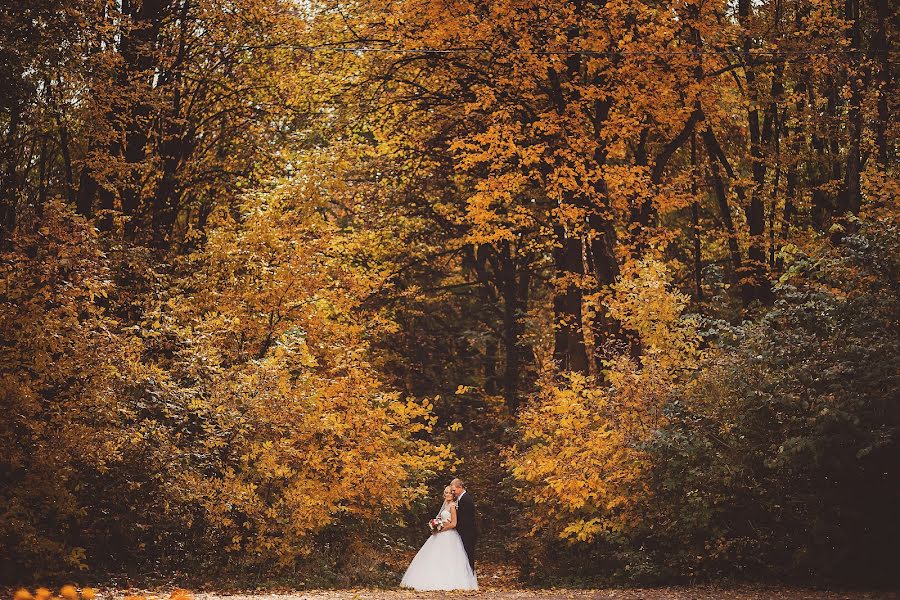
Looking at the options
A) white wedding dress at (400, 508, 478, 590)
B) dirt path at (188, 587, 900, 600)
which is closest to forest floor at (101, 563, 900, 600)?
dirt path at (188, 587, 900, 600)

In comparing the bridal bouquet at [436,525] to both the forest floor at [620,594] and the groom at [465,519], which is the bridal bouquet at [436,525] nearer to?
the groom at [465,519]

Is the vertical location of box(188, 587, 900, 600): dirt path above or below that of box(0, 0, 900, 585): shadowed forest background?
below

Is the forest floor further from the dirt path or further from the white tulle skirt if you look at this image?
the white tulle skirt

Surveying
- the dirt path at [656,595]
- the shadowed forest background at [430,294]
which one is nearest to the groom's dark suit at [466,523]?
the shadowed forest background at [430,294]

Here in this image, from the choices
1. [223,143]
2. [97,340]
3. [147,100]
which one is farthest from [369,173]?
[97,340]

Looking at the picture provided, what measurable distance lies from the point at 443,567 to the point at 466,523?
2.45ft

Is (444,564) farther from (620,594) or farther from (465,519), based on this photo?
(620,594)

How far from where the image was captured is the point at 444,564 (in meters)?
14.7

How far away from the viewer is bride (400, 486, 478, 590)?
47.9 feet

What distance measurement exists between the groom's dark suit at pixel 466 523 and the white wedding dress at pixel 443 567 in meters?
0.12

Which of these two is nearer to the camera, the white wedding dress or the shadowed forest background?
the shadowed forest background

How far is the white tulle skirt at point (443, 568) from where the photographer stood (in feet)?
47.9

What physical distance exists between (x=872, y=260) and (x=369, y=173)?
47.9ft

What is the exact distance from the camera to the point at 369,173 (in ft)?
80.3
